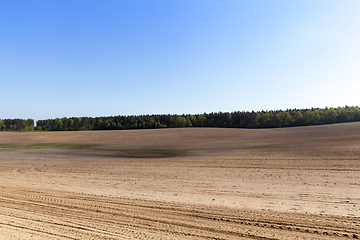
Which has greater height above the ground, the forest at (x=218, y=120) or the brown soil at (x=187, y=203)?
the forest at (x=218, y=120)

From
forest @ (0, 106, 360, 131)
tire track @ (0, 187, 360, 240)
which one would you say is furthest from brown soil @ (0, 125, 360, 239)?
forest @ (0, 106, 360, 131)

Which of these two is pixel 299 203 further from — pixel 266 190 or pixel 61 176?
pixel 61 176

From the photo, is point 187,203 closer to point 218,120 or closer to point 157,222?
point 157,222

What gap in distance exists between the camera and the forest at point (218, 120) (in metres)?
86.0

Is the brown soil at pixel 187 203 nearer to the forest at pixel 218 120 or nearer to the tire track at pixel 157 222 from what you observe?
the tire track at pixel 157 222

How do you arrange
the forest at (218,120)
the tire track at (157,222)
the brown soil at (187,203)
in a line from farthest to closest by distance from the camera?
the forest at (218,120), the brown soil at (187,203), the tire track at (157,222)

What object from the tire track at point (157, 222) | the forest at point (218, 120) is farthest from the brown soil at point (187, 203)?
the forest at point (218, 120)

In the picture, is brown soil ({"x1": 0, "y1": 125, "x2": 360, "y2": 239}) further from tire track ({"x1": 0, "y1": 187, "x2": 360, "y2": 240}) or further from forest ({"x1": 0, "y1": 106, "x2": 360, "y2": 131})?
forest ({"x1": 0, "y1": 106, "x2": 360, "y2": 131})

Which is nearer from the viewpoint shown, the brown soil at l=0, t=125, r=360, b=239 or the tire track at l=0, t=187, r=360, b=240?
the tire track at l=0, t=187, r=360, b=240

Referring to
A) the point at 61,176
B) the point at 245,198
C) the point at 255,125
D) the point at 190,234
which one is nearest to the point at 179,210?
the point at 190,234

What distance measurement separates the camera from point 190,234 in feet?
18.2

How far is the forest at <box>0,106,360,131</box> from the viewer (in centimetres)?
8600

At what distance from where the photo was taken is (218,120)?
97750mm

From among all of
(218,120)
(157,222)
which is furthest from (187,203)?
(218,120)
